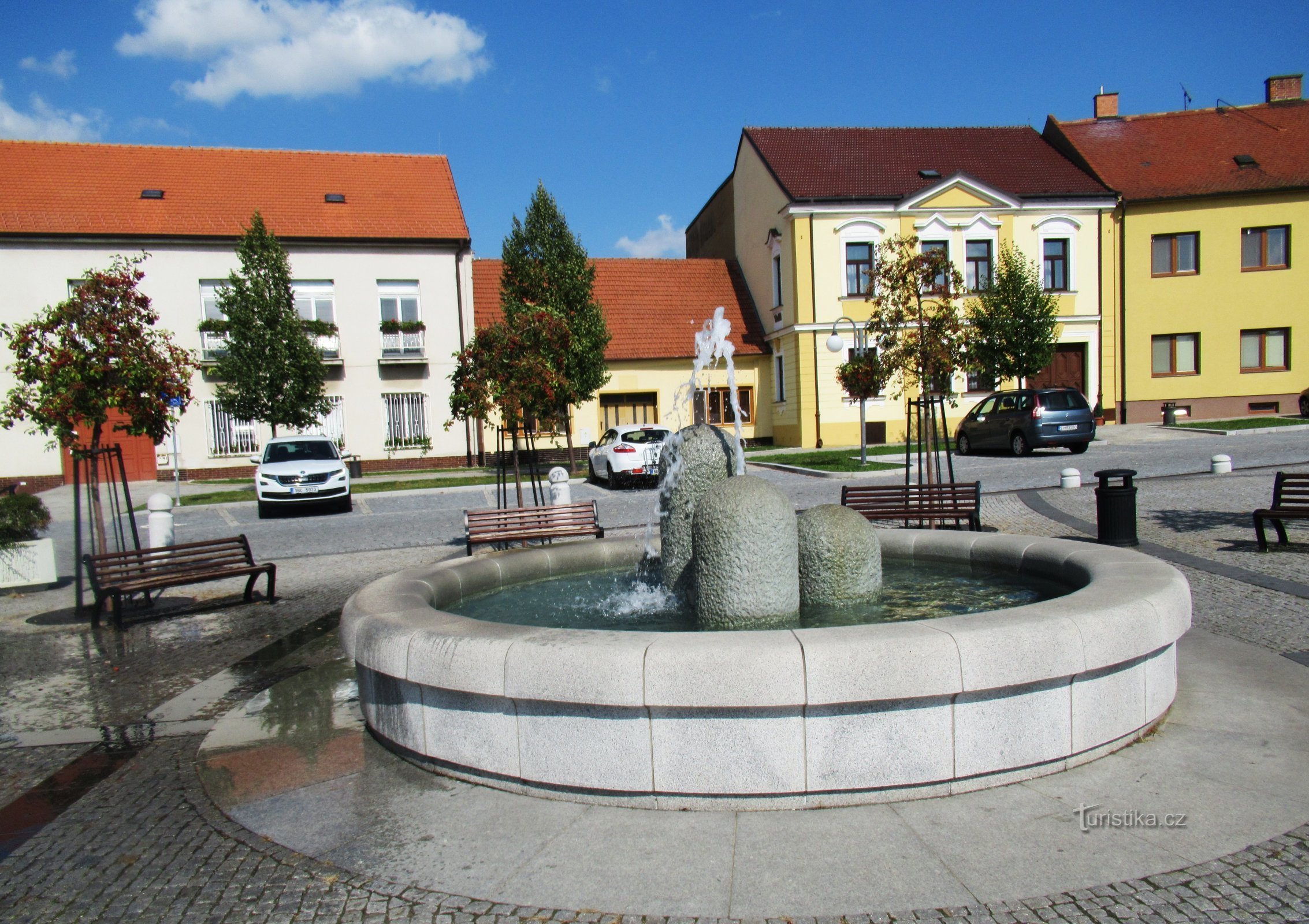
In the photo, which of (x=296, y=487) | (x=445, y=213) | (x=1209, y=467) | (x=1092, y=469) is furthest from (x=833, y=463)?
(x=445, y=213)

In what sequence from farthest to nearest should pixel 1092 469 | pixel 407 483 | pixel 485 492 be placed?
1. pixel 407 483
2. pixel 485 492
3. pixel 1092 469

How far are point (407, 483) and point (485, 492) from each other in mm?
3498

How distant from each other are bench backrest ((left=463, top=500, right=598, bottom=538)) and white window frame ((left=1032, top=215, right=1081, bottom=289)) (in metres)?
27.0

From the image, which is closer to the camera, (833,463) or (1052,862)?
(1052,862)

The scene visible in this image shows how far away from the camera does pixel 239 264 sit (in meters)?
28.8

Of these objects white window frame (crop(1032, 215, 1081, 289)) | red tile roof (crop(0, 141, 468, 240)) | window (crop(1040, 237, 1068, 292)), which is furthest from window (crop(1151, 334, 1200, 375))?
red tile roof (crop(0, 141, 468, 240))

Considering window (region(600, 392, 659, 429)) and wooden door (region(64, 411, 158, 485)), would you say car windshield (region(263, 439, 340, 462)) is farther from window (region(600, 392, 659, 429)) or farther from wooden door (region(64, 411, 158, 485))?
window (region(600, 392, 659, 429))

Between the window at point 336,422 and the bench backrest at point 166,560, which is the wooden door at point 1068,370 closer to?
the window at point 336,422

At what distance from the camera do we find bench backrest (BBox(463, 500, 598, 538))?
10.8 meters

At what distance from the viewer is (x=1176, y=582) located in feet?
15.7

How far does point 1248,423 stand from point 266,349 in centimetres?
2920

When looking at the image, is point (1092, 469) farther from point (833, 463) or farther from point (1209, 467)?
point (833, 463)

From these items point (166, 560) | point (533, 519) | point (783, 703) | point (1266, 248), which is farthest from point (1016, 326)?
point (783, 703)
